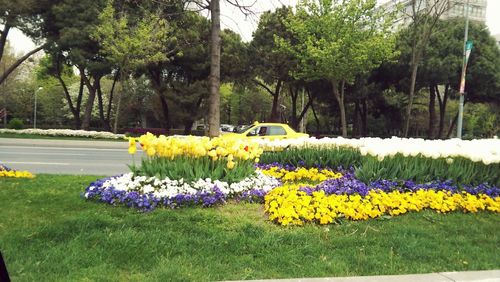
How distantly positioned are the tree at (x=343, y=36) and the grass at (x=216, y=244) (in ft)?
62.1

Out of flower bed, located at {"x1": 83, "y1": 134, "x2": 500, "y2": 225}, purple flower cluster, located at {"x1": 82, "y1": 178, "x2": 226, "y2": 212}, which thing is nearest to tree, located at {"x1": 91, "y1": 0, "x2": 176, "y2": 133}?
flower bed, located at {"x1": 83, "y1": 134, "x2": 500, "y2": 225}

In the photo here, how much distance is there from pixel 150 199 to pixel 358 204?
8.97 ft

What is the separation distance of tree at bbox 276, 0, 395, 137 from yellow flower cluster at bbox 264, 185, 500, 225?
709 inches

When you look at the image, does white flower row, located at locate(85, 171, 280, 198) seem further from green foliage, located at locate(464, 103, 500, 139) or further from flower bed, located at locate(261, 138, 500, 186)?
green foliage, located at locate(464, 103, 500, 139)

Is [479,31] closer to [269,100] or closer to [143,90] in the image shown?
[269,100]

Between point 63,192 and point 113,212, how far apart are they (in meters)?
1.58

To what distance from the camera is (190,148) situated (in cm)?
616

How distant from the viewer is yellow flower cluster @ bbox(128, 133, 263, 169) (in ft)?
19.9

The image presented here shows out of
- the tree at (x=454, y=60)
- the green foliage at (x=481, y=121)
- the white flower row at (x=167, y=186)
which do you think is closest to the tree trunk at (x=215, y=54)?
the white flower row at (x=167, y=186)

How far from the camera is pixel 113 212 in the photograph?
5141 mm

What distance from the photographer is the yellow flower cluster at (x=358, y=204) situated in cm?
512

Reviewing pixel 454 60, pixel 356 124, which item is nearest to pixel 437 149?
pixel 454 60

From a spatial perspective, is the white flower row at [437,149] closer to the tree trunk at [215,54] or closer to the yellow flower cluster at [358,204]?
the yellow flower cluster at [358,204]

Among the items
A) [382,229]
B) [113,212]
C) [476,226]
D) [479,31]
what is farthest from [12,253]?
[479,31]
